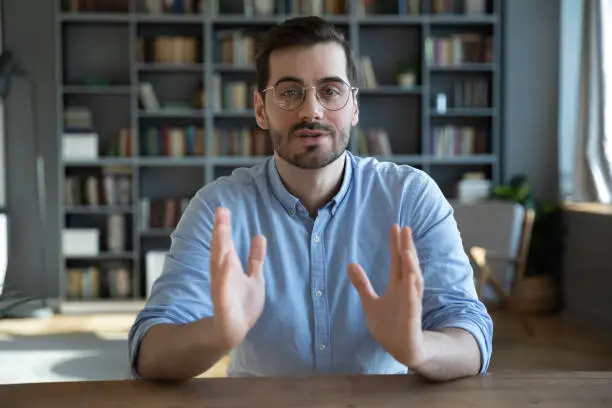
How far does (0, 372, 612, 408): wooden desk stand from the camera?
106cm

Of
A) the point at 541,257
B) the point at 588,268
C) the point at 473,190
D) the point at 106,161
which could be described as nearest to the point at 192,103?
the point at 106,161

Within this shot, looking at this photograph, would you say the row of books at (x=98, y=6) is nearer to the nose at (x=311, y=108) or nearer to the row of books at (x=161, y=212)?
the row of books at (x=161, y=212)

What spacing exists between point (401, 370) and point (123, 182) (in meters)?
4.77

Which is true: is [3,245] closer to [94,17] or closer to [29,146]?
[29,146]

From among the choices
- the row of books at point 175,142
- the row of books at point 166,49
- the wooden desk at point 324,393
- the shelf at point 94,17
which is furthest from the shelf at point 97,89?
the wooden desk at point 324,393

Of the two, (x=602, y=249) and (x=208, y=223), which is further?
(x=602, y=249)

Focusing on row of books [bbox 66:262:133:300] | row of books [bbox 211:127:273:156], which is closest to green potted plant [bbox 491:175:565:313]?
row of books [bbox 211:127:273:156]

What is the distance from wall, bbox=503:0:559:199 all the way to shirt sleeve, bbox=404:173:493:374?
4.74 metres

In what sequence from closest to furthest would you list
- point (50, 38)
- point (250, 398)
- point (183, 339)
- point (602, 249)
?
point (250, 398)
point (183, 339)
point (602, 249)
point (50, 38)

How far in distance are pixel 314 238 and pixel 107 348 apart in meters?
2.84

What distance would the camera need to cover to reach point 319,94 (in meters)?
1.60

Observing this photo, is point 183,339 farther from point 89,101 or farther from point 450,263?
point 89,101

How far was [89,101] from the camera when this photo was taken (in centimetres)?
615

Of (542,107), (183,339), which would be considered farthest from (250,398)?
(542,107)
